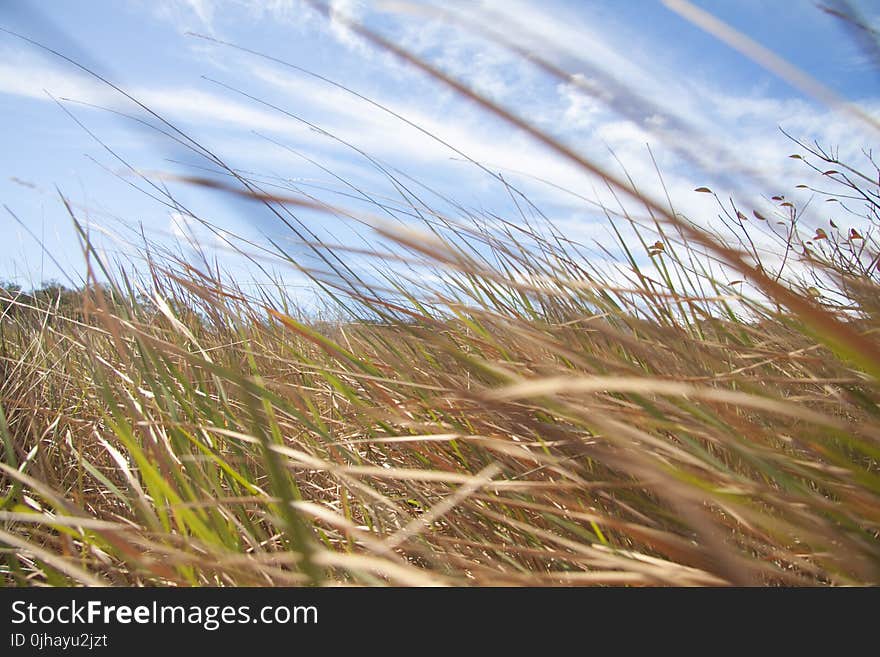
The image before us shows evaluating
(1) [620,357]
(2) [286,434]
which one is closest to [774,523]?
(1) [620,357]

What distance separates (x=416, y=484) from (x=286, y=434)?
1.21 ft

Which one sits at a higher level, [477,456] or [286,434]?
[286,434]
